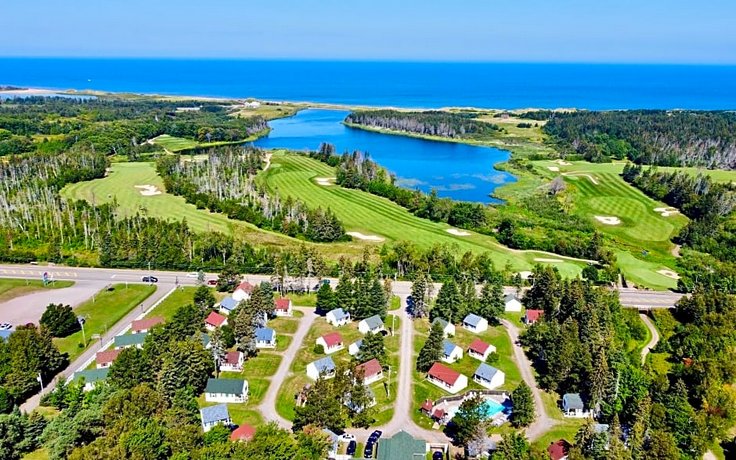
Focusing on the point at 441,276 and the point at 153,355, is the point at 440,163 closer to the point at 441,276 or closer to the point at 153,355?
the point at 441,276

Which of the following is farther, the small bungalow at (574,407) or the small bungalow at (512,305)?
the small bungalow at (512,305)

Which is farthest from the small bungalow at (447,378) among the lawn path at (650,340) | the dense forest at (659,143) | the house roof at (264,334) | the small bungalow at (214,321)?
the dense forest at (659,143)

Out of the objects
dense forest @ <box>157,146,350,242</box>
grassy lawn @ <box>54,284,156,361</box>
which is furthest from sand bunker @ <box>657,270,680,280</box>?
grassy lawn @ <box>54,284,156,361</box>

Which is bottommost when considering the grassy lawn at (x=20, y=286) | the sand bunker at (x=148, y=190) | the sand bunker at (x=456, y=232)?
the grassy lawn at (x=20, y=286)

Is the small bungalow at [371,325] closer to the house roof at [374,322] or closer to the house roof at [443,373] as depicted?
the house roof at [374,322]

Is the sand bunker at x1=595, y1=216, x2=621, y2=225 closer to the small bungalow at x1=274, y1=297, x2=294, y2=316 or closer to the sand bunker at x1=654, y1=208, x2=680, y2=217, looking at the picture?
the sand bunker at x1=654, y1=208, x2=680, y2=217

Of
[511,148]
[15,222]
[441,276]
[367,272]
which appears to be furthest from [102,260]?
[511,148]
